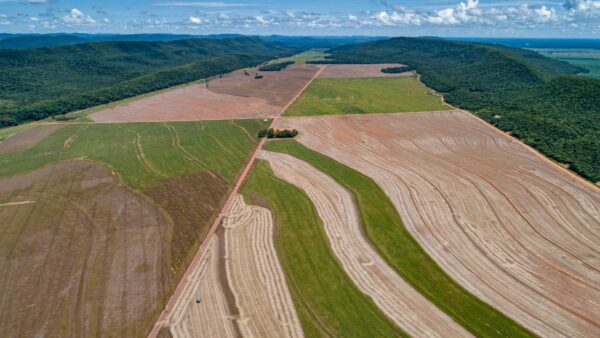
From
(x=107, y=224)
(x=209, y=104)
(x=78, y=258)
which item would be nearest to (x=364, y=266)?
(x=78, y=258)

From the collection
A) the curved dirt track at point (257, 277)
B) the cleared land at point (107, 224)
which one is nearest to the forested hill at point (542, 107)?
the curved dirt track at point (257, 277)

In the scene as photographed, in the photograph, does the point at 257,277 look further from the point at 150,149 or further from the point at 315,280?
the point at 150,149

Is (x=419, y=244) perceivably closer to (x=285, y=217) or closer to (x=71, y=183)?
(x=285, y=217)

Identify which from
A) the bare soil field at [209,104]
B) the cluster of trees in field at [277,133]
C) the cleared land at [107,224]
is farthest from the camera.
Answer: the bare soil field at [209,104]

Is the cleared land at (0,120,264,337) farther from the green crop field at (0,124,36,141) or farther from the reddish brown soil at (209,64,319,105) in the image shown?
the reddish brown soil at (209,64,319,105)

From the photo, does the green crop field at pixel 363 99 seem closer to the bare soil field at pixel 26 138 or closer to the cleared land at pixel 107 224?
the cleared land at pixel 107 224

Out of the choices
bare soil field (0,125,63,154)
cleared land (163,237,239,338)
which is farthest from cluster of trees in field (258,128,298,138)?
bare soil field (0,125,63,154)
